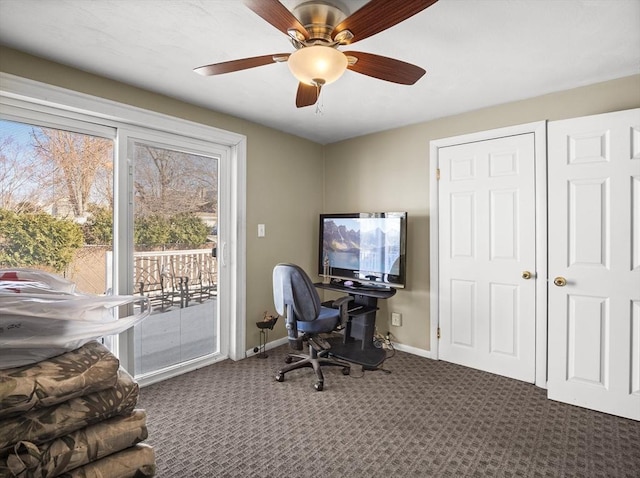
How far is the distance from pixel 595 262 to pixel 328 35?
2.31 m

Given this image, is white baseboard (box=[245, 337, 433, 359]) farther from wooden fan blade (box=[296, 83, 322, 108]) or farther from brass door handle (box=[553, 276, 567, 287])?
wooden fan blade (box=[296, 83, 322, 108])

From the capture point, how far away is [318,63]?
1553mm

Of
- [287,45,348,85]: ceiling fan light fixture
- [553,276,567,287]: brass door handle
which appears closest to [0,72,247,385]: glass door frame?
[287,45,348,85]: ceiling fan light fixture

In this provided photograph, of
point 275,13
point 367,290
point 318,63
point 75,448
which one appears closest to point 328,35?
point 318,63

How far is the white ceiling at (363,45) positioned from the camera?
1.67 m

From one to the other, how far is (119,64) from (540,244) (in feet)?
10.8

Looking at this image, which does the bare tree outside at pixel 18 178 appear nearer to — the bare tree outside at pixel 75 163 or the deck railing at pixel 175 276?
the bare tree outside at pixel 75 163

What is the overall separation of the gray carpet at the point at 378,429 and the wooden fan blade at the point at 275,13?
2.16 m

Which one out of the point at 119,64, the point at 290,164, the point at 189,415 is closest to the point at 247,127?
the point at 290,164

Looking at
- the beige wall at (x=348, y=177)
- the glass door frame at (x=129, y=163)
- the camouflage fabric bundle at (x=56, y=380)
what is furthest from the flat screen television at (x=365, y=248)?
the camouflage fabric bundle at (x=56, y=380)

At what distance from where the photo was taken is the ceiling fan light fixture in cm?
154

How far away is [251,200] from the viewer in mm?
3361

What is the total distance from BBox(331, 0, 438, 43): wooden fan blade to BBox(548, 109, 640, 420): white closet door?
182 cm

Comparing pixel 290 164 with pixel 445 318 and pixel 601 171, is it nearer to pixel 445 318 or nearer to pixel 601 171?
pixel 445 318
